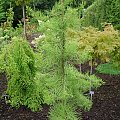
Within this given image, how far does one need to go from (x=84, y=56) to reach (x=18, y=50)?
1375 mm

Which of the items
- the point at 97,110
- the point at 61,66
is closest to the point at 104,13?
the point at 97,110

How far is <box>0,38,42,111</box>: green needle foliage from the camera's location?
6145 millimetres

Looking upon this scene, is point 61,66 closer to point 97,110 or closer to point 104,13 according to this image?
point 97,110

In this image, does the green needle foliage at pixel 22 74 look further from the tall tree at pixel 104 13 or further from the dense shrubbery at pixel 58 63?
the tall tree at pixel 104 13

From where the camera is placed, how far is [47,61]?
520 cm

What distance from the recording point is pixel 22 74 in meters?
6.44

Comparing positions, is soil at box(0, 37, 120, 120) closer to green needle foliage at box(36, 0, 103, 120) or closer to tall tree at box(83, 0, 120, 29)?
green needle foliage at box(36, 0, 103, 120)

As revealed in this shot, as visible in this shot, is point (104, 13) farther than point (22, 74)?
Yes

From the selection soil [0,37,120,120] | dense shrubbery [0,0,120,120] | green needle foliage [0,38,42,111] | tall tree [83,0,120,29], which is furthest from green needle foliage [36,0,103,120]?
tall tree [83,0,120,29]

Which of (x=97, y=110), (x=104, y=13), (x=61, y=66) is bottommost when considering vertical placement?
(x=97, y=110)

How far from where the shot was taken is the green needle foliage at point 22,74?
6.14 m

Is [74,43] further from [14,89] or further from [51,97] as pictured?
[14,89]

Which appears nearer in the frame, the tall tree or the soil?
the soil

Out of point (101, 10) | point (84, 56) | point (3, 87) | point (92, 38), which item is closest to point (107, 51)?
point (92, 38)
